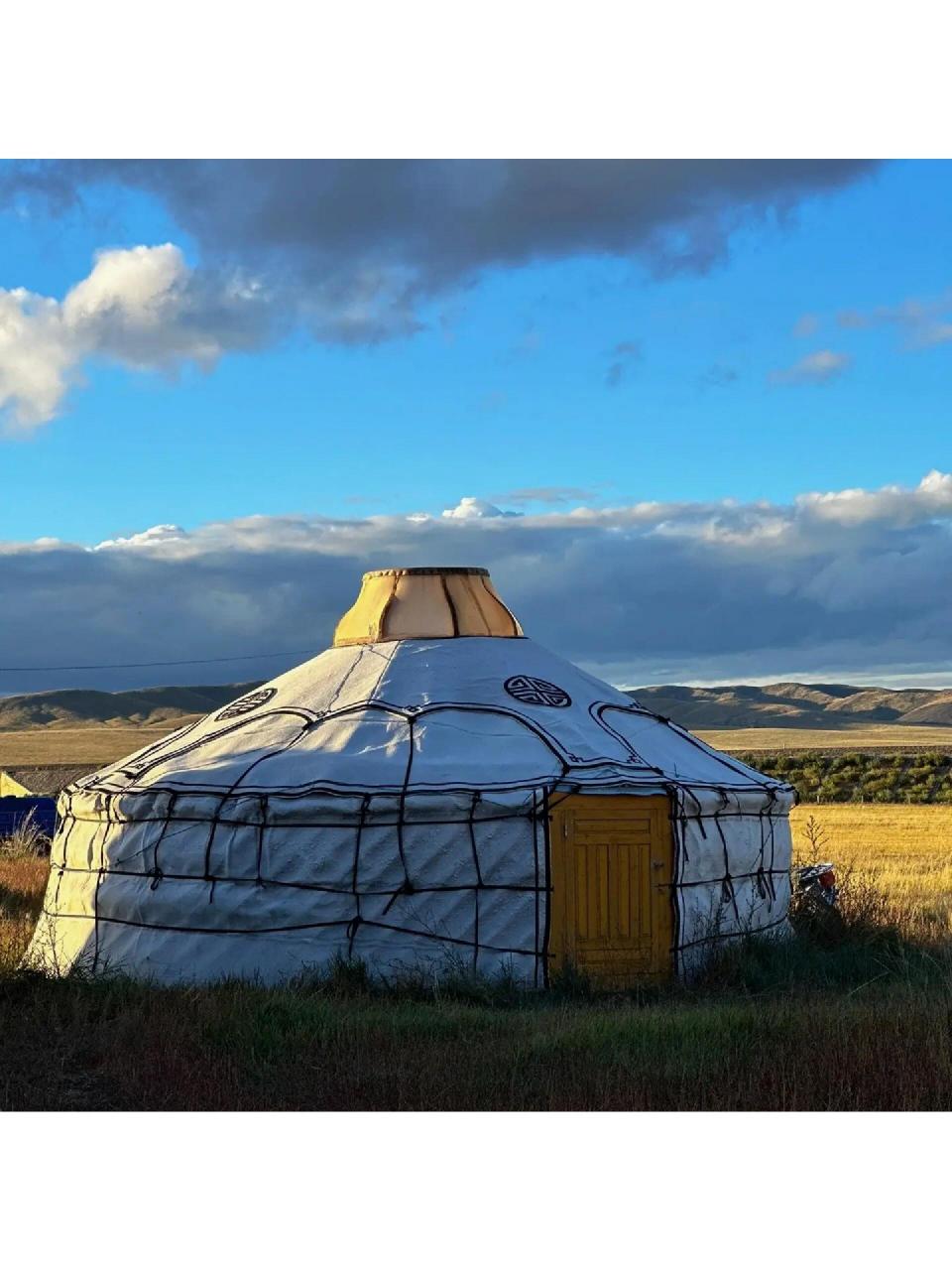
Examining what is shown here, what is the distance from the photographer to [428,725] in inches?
456

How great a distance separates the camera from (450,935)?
10570 mm

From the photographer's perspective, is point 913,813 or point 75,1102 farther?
point 913,813

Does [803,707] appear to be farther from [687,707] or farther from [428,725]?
[428,725]

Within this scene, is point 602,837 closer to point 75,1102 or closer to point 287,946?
point 287,946

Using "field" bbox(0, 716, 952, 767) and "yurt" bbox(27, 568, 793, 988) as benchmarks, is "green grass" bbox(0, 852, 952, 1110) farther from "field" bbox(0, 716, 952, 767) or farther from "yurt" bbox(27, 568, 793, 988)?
"field" bbox(0, 716, 952, 767)

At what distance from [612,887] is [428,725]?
1886 mm

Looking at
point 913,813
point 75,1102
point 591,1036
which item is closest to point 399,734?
point 591,1036

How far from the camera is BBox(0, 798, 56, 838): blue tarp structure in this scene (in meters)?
25.0

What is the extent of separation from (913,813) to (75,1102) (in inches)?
1085

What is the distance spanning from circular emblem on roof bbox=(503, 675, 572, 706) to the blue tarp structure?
14.5 metres

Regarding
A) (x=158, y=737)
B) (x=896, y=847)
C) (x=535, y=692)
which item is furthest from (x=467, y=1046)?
(x=158, y=737)

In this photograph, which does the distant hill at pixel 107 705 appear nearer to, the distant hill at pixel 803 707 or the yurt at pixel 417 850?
the distant hill at pixel 803 707

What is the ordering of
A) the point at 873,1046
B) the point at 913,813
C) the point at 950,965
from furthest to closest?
the point at 913,813
the point at 950,965
the point at 873,1046

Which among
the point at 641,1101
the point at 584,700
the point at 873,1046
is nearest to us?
the point at 641,1101
